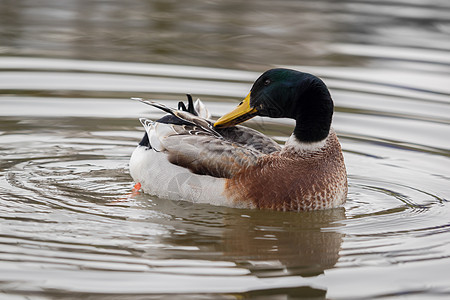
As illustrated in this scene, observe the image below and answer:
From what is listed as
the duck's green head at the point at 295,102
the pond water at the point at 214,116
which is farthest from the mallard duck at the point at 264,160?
the pond water at the point at 214,116

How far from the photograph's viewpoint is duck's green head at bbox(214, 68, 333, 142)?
7.48m

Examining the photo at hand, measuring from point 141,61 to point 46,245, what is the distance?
6.63 metres

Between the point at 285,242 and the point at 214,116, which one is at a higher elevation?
the point at 214,116

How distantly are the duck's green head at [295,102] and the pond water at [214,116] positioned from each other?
0.73m

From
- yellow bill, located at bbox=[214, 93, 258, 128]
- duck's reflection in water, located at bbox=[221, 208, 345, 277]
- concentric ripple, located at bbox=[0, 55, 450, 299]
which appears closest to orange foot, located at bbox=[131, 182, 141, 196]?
concentric ripple, located at bbox=[0, 55, 450, 299]

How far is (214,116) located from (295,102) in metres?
2.98

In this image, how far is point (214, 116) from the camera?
412 inches

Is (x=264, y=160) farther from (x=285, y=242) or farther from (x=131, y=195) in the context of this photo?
(x=131, y=195)

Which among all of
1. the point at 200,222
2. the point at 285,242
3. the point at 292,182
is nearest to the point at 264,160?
the point at 292,182

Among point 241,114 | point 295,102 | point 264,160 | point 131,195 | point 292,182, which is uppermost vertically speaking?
point 295,102

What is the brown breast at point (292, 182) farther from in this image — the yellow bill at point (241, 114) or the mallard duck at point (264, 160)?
the yellow bill at point (241, 114)

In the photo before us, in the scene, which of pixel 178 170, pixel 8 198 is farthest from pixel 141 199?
pixel 8 198

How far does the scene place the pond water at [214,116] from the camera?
5.95 metres

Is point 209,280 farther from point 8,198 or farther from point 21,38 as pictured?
point 21,38
